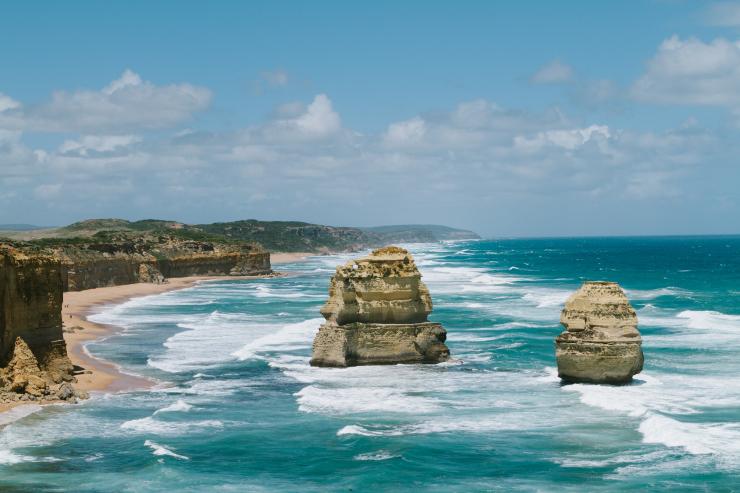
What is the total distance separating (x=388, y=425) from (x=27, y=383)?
10920mm

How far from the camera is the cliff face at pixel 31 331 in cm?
2772

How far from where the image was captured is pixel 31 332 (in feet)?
95.7

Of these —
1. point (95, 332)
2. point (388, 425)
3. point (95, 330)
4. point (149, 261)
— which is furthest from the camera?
point (149, 261)

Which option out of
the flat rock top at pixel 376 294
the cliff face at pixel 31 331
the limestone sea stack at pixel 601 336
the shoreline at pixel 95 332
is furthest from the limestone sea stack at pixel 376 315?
the cliff face at pixel 31 331

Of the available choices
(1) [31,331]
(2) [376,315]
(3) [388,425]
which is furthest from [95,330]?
(3) [388,425]

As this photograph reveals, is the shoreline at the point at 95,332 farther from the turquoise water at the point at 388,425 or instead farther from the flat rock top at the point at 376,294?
the flat rock top at the point at 376,294

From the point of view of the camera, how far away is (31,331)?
95.8 feet

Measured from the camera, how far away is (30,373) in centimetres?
2794

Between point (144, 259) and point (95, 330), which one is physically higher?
point (144, 259)

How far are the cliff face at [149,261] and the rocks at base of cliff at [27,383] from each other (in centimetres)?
4547

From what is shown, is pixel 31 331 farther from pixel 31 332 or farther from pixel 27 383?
pixel 27 383

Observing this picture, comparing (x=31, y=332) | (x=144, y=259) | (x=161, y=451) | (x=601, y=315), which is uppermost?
(x=144, y=259)

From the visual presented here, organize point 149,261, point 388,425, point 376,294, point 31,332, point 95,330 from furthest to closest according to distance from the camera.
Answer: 1. point 149,261
2. point 95,330
3. point 376,294
4. point 31,332
5. point 388,425

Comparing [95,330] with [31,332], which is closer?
[31,332]
